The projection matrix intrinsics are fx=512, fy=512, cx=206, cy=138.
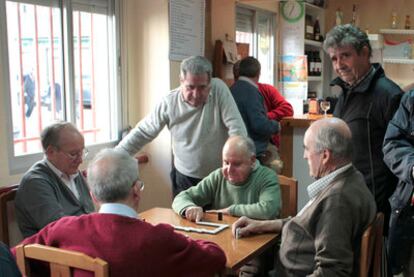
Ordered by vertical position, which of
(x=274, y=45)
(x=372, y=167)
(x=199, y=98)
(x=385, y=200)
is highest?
(x=274, y=45)

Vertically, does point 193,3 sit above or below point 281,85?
above

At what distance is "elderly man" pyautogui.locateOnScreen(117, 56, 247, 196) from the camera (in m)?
2.83

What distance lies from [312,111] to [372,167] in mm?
2990

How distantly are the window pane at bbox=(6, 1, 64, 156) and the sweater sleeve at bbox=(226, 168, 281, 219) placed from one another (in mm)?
1303

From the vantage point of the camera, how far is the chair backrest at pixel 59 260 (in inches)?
54.3

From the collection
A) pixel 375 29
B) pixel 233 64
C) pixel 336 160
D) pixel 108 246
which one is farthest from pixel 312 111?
pixel 108 246

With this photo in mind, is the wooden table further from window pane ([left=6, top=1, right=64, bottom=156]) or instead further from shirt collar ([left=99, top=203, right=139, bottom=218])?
window pane ([left=6, top=1, right=64, bottom=156])

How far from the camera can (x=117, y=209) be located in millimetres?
1566

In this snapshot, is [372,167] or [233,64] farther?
[233,64]

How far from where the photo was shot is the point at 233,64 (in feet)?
14.0

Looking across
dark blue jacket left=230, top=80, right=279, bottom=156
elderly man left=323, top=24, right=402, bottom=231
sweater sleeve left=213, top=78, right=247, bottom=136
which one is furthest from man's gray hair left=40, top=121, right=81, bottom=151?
dark blue jacket left=230, top=80, right=279, bottom=156

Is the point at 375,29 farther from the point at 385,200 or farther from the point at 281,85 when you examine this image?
the point at 385,200

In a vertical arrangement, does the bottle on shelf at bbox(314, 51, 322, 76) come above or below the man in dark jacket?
above

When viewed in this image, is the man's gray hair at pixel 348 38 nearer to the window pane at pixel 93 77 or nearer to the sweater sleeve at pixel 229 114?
the sweater sleeve at pixel 229 114
